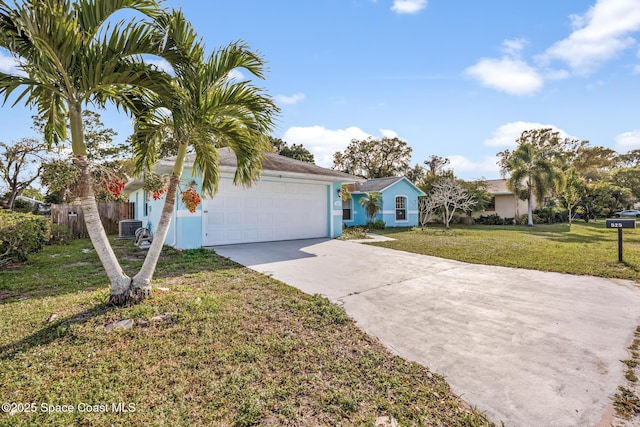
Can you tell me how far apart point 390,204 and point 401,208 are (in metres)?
1.14

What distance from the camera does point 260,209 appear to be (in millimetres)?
10617

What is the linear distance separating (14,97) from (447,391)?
590cm

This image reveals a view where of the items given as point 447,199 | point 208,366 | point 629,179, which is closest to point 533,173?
point 447,199

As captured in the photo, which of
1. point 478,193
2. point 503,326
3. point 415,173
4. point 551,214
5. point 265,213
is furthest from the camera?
point 415,173

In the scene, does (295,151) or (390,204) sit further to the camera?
(295,151)

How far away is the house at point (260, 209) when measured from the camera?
9.10 metres

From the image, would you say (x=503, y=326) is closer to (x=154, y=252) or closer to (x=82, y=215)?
(x=154, y=252)

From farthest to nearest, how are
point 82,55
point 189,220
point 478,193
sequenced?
point 478,193, point 189,220, point 82,55

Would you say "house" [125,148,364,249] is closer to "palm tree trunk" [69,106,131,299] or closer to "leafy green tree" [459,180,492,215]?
"palm tree trunk" [69,106,131,299]

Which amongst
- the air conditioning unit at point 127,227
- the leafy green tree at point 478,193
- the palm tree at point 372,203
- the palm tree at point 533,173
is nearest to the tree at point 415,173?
the leafy green tree at point 478,193

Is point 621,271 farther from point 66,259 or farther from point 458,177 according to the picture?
point 458,177

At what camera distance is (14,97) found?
3639mm

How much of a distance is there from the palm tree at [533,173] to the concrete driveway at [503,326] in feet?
56.4

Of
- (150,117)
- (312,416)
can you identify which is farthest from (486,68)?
(312,416)
